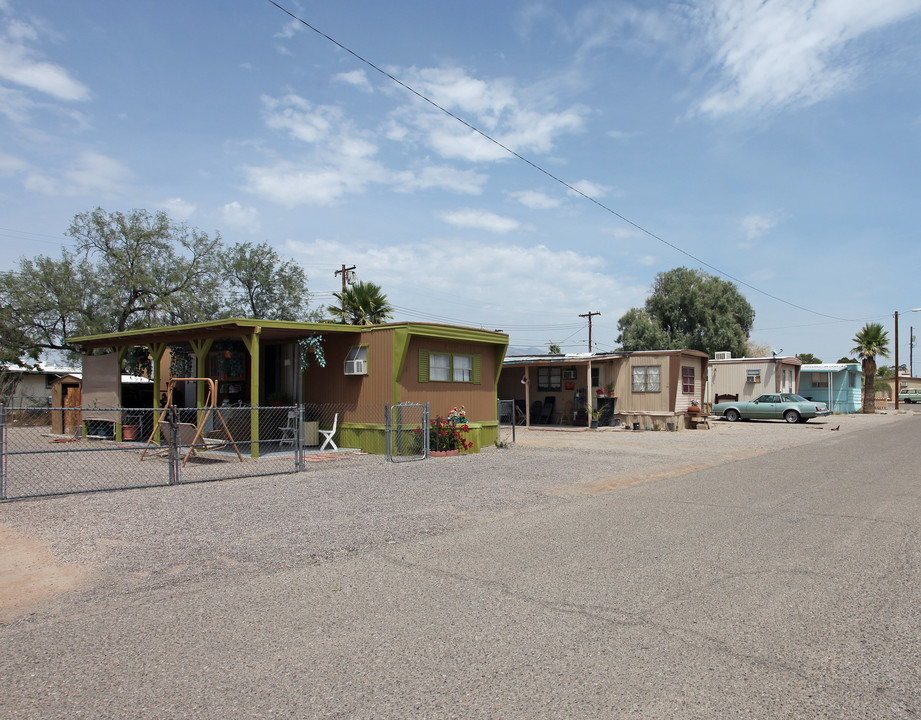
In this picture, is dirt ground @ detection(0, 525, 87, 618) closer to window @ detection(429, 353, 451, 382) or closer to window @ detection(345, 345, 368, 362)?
window @ detection(345, 345, 368, 362)

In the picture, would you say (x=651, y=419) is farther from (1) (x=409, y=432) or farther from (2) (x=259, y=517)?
(2) (x=259, y=517)

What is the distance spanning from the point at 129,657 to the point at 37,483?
764cm

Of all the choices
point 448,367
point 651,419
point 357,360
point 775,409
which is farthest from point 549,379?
point 357,360

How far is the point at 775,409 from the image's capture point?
29.1 metres

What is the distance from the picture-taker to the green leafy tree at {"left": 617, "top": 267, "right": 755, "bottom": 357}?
155 ft

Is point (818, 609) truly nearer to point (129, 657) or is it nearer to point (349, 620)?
point (349, 620)

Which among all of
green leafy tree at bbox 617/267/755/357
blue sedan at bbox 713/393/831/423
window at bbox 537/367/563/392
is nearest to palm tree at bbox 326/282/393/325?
window at bbox 537/367/563/392

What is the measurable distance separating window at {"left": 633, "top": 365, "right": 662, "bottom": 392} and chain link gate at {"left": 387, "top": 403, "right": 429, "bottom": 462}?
12919 mm

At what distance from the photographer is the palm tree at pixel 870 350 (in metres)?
39.9

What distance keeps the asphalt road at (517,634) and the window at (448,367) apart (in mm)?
8099

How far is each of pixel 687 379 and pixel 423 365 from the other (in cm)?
1486

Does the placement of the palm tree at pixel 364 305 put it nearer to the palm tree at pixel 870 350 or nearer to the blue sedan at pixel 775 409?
the blue sedan at pixel 775 409

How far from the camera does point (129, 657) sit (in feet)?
12.4

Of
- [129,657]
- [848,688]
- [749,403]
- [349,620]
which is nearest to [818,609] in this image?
[848,688]
